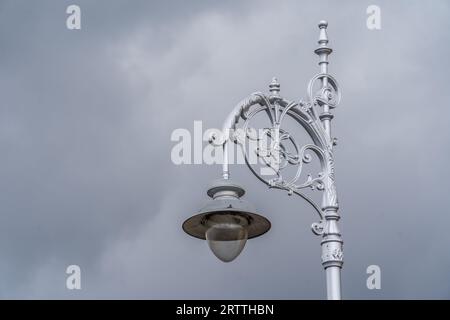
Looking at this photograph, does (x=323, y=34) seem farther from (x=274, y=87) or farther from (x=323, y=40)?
(x=274, y=87)

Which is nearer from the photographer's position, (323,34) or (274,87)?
(274,87)

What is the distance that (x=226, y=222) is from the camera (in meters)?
33.5

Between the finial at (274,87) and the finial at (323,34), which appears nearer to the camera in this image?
the finial at (274,87)

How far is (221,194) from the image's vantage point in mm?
33344

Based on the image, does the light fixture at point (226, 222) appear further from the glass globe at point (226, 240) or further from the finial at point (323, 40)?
the finial at point (323, 40)

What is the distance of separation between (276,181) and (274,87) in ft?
4.22

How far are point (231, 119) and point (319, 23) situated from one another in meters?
2.80

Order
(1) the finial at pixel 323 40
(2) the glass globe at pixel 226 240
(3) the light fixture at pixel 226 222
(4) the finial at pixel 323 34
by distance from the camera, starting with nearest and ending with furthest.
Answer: (3) the light fixture at pixel 226 222, (2) the glass globe at pixel 226 240, (1) the finial at pixel 323 40, (4) the finial at pixel 323 34

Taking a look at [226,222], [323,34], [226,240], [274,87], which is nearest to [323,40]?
[323,34]

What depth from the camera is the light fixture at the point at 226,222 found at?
33250mm

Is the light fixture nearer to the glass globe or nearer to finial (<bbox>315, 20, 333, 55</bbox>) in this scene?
the glass globe

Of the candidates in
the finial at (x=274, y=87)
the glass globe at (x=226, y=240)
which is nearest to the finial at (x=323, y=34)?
the finial at (x=274, y=87)
